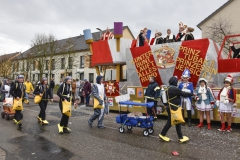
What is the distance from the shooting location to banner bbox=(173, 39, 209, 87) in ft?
26.7

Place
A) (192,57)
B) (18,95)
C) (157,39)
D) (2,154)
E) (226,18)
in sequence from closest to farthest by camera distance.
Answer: (2,154)
(18,95)
(192,57)
(157,39)
(226,18)

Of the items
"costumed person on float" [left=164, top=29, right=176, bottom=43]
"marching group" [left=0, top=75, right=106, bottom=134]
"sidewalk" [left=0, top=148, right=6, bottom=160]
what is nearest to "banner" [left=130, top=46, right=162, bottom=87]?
"costumed person on float" [left=164, top=29, right=176, bottom=43]

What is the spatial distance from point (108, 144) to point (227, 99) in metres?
3.89

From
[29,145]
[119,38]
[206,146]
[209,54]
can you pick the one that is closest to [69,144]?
[29,145]

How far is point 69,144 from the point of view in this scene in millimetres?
5742

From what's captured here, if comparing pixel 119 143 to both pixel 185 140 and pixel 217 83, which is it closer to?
pixel 185 140

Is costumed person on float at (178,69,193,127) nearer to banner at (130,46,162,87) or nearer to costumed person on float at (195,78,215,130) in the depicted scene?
costumed person on float at (195,78,215,130)

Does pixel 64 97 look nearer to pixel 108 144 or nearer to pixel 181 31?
pixel 108 144

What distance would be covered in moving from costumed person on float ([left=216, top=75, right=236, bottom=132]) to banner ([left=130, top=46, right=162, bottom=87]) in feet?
8.52

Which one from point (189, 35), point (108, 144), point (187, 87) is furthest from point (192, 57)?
point (108, 144)

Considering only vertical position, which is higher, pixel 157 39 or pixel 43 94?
pixel 157 39

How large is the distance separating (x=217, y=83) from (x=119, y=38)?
485cm

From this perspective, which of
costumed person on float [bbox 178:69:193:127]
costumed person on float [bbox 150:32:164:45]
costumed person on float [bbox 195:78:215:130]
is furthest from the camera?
costumed person on float [bbox 150:32:164:45]

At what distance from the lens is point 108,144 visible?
18.9 ft
